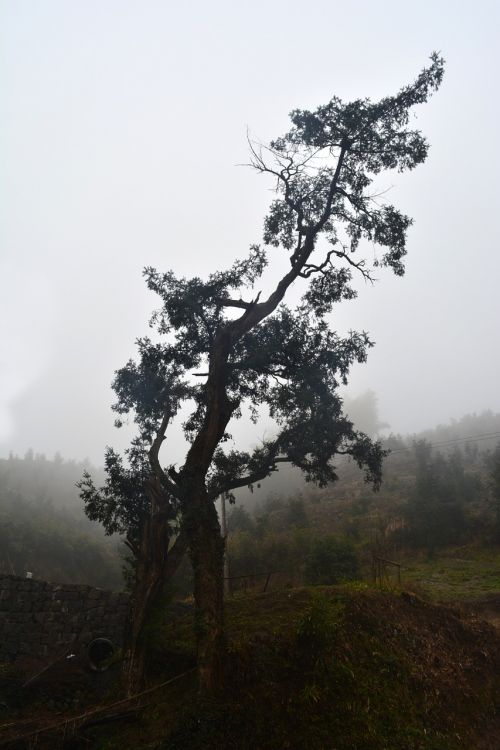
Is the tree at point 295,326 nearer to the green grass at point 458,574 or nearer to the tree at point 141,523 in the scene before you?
the tree at point 141,523

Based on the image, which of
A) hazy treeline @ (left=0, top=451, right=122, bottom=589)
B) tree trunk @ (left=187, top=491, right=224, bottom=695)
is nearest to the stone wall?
tree trunk @ (left=187, top=491, right=224, bottom=695)

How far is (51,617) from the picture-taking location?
47.2 feet

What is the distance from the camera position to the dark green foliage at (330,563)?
18.6 m

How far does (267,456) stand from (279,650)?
17.8 ft

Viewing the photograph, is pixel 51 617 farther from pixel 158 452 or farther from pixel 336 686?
pixel 336 686

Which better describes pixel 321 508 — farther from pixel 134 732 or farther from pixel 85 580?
pixel 134 732

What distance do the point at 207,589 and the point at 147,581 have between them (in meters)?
3.24

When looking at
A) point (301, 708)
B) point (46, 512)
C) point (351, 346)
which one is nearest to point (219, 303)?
point (351, 346)

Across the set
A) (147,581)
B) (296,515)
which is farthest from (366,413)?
(147,581)

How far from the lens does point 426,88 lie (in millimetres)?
11547

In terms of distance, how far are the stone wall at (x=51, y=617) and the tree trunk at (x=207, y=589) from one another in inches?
299

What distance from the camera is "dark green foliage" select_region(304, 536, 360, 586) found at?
18609 mm

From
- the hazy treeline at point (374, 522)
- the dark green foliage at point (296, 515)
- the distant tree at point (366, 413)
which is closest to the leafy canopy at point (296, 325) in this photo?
the hazy treeline at point (374, 522)

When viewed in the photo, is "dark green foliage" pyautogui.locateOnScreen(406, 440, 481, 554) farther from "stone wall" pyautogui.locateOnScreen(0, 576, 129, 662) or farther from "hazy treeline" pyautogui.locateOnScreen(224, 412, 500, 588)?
"stone wall" pyautogui.locateOnScreen(0, 576, 129, 662)
